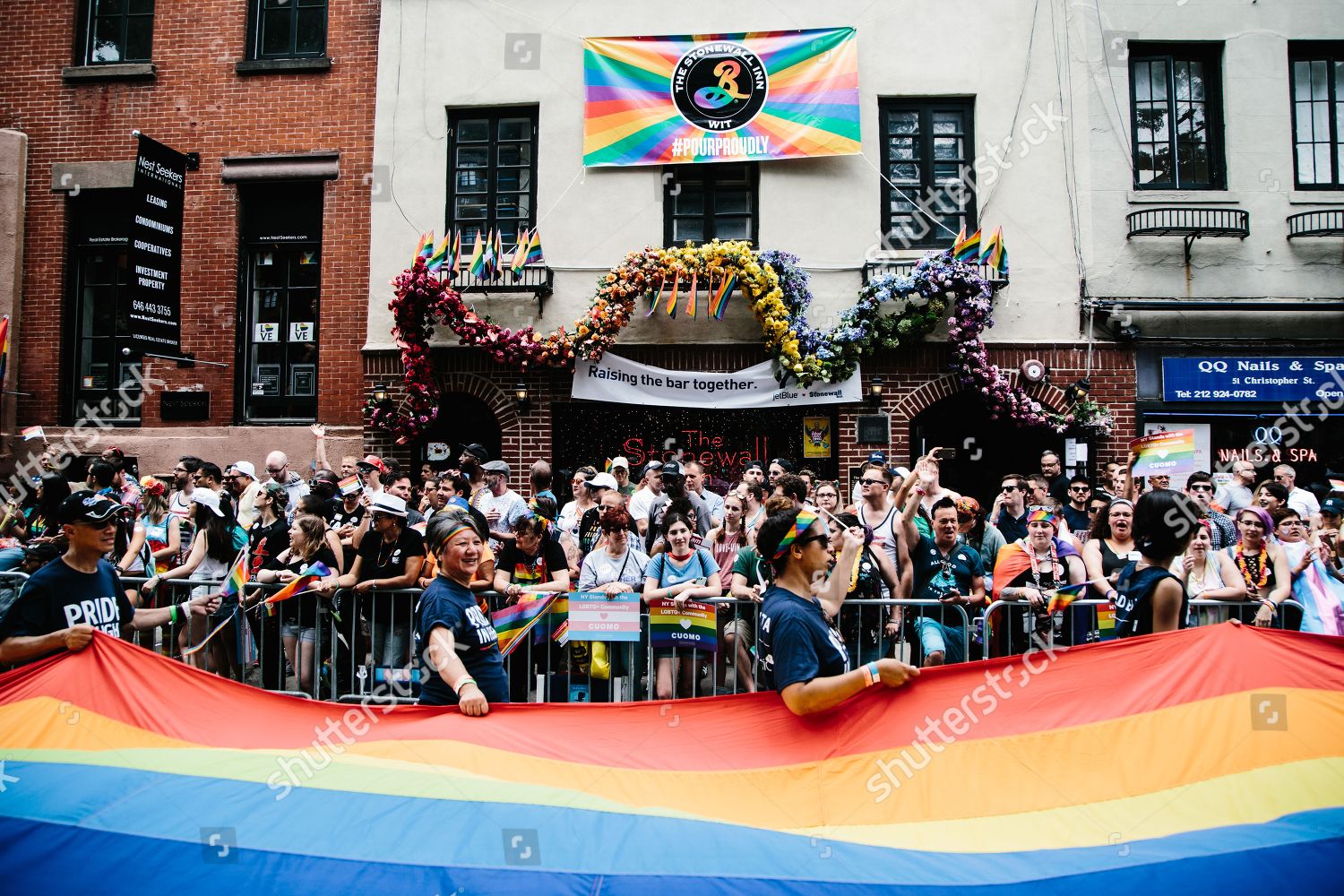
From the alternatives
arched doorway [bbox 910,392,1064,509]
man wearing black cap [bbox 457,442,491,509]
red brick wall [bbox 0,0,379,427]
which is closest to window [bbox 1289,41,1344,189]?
arched doorway [bbox 910,392,1064,509]

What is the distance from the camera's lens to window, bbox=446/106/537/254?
12.6m

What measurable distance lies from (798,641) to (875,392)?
8378mm

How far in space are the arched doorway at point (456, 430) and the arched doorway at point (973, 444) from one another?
5729mm

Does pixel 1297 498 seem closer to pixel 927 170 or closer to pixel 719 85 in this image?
pixel 927 170

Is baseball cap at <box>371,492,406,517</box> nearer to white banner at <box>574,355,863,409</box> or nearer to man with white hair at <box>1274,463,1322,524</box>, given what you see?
white banner at <box>574,355,863,409</box>

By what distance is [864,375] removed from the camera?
11984 millimetres

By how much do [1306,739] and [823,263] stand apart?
9.14 m

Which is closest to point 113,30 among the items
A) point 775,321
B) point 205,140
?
point 205,140

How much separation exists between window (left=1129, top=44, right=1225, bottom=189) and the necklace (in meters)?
6.98

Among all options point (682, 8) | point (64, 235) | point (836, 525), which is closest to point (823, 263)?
point (682, 8)

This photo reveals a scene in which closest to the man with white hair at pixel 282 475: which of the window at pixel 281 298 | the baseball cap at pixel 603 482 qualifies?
the window at pixel 281 298

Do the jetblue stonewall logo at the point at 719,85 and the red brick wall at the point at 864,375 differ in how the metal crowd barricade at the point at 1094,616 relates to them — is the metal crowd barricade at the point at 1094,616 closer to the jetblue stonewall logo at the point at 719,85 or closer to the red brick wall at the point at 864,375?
the red brick wall at the point at 864,375

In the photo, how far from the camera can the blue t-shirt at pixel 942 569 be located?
21.3ft

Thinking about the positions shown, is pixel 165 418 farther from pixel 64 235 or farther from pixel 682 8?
pixel 682 8
